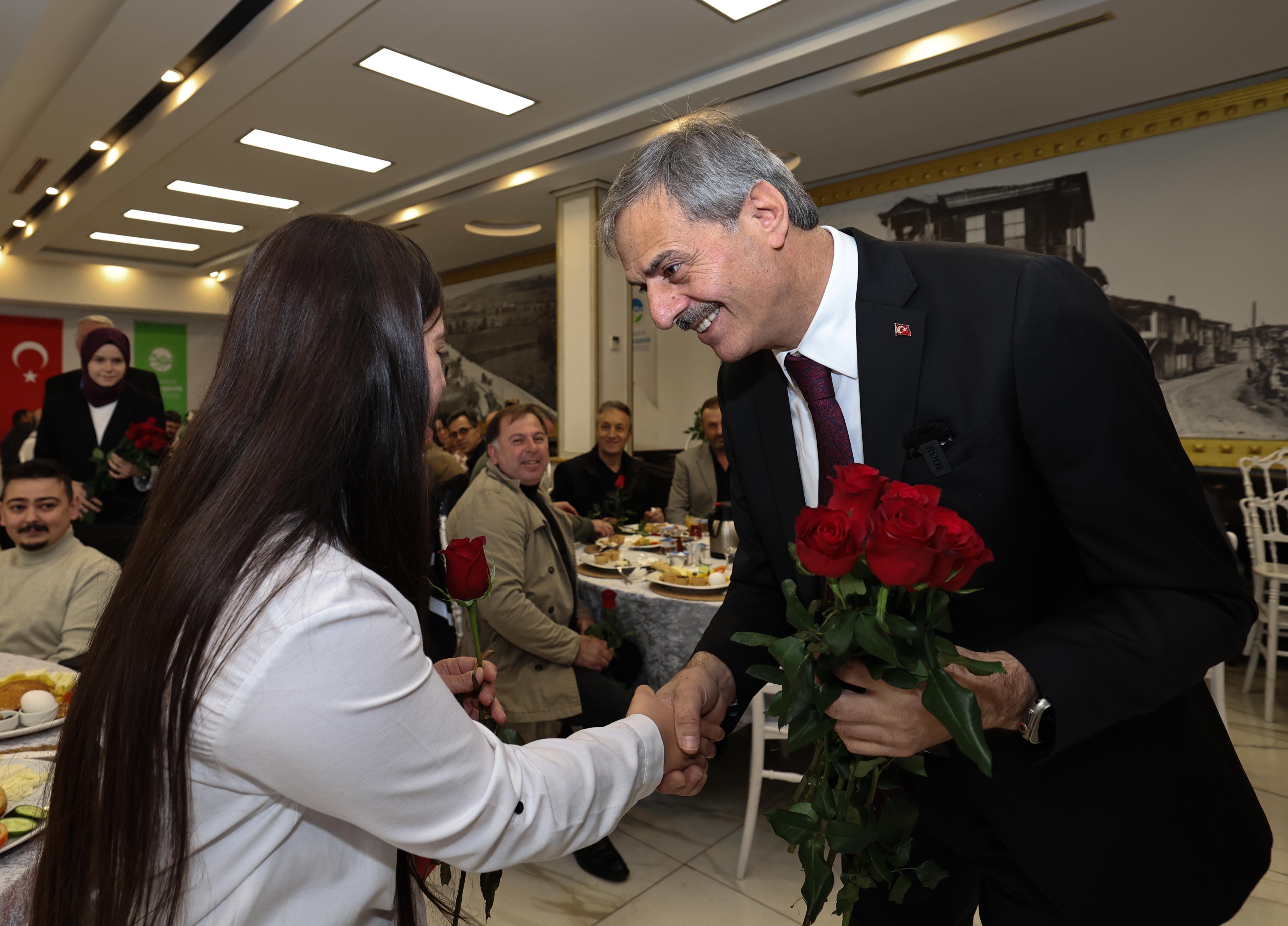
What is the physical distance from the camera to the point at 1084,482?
3.32 feet

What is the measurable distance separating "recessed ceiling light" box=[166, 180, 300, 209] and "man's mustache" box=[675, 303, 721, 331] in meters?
8.28

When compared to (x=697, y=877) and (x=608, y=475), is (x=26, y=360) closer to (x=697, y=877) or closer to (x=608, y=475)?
(x=608, y=475)

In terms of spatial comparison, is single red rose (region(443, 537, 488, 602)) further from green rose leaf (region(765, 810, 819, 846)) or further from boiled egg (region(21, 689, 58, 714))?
boiled egg (region(21, 689, 58, 714))

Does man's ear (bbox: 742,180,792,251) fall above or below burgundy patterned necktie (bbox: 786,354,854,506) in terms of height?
above

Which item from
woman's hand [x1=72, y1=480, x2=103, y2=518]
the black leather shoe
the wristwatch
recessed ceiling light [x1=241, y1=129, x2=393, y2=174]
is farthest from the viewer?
recessed ceiling light [x1=241, y1=129, x2=393, y2=174]

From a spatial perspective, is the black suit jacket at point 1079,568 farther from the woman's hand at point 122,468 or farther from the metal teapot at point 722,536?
the woman's hand at point 122,468

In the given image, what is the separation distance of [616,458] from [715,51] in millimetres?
2873

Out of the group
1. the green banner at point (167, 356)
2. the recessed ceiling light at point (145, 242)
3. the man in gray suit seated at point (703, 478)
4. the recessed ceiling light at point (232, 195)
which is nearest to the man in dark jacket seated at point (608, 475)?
the man in gray suit seated at point (703, 478)

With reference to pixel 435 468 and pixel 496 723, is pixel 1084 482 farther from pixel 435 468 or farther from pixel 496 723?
pixel 435 468

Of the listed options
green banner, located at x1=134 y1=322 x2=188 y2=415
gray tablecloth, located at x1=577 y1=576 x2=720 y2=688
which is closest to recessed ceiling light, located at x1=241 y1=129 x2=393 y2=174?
gray tablecloth, located at x1=577 y1=576 x2=720 y2=688

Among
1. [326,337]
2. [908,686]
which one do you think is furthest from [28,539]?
[908,686]

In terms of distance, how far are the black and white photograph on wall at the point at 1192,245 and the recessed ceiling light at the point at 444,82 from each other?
392 centimetres

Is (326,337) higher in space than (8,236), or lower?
lower

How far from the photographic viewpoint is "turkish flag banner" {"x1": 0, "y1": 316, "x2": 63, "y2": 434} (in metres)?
11.9
